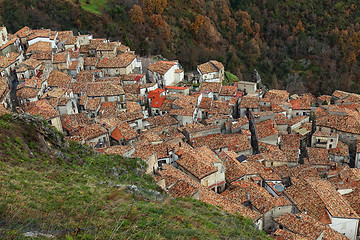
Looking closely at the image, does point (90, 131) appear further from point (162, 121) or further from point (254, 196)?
point (254, 196)

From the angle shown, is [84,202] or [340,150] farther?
[340,150]

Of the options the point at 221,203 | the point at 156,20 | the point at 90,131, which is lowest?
the point at 221,203

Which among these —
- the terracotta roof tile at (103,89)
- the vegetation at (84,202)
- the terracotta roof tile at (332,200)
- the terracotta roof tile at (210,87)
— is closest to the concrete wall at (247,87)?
the terracotta roof tile at (210,87)

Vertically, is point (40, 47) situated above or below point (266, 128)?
above

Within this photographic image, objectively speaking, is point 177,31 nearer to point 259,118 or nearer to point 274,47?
point 274,47

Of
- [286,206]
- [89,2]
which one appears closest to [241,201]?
[286,206]

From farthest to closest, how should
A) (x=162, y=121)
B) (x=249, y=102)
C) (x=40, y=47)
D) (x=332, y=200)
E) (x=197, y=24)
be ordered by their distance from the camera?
(x=197, y=24) → (x=40, y=47) → (x=249, y=102) → (x=162, y=121) → (x=332, y=200)

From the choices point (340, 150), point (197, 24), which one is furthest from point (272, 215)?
point (197, 24)

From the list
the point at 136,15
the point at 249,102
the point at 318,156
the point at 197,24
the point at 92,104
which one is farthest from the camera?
the point at 197,24
